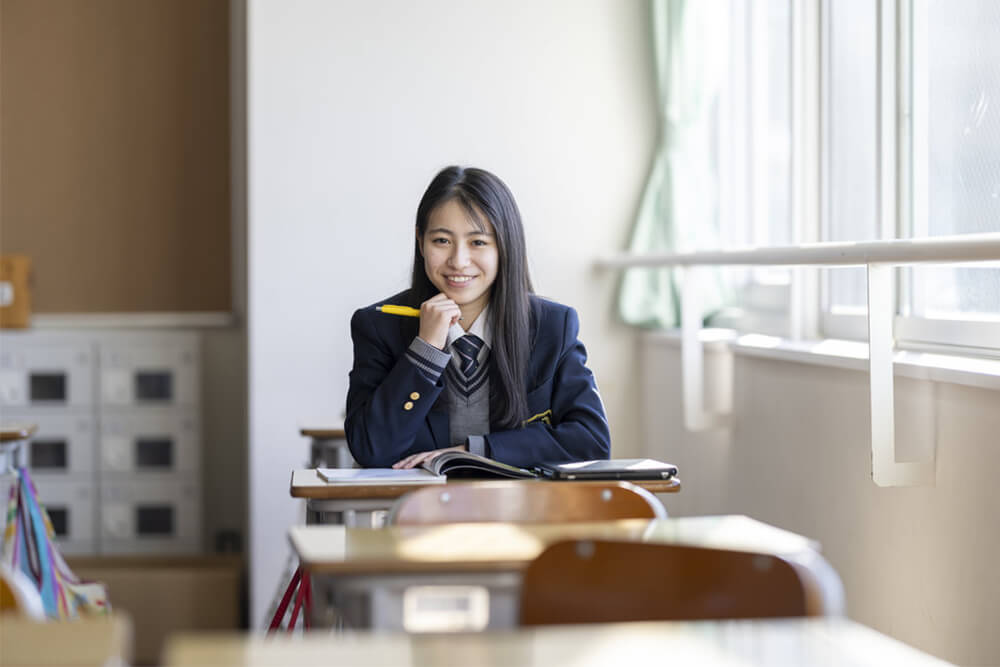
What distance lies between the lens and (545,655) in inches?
44.7

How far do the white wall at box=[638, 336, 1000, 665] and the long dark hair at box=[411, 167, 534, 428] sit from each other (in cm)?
68

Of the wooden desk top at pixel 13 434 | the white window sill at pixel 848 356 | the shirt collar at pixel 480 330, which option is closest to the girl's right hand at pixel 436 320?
the shirt collar at pixel 480 330

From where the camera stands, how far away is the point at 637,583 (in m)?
1.55

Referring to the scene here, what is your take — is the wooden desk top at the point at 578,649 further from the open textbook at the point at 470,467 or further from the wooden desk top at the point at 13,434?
the wooden desk top at the point at 13,434

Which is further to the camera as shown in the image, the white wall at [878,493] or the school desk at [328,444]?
the school desk at [328,444]

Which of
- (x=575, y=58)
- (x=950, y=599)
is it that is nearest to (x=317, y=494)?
(x=950, y=599)

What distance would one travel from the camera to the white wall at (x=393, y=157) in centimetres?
434

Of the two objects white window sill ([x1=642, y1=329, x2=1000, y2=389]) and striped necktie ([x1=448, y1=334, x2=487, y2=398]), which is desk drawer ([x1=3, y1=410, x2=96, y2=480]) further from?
striped necktie ([x1=448, y1=334, x2=487, y2=398])

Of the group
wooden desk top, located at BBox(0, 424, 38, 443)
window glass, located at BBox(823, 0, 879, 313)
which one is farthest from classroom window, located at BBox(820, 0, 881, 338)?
wooden desk top, located at BBox(0, 424, 38, 443)

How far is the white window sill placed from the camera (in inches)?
88.6

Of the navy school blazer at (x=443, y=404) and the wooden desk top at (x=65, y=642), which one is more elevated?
the navy school blazer at (x=443, y=404)

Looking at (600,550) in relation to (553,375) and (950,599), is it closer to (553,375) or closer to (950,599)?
A: (950,599)

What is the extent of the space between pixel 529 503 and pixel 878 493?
0.87 metres

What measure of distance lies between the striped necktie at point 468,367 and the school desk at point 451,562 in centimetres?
99
